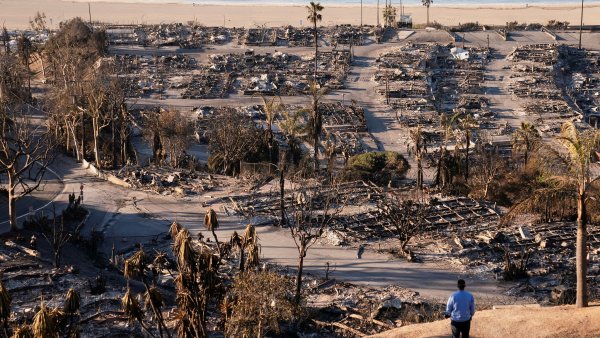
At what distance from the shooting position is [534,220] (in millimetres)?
31328

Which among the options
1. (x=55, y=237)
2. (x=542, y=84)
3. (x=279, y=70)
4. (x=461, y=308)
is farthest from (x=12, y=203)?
(x=542, y=84)

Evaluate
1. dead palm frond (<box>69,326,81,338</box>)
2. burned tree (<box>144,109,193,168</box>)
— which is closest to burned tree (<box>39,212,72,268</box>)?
dead palm frond (<box>69,326,81,338</box>)

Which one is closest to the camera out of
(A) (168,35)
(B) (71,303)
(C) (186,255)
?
(B) (71,303)

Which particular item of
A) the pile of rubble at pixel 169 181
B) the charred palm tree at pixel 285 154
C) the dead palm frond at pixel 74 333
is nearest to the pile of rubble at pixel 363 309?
the charred palm tree at pixel 285 154

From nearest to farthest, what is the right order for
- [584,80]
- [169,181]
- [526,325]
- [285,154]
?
1. [526,325]
2. [169,181]
3. [285,154]
4. [584,80]

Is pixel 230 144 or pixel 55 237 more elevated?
pixel 230 144

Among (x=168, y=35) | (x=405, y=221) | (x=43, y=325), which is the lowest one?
(x=405, y=221)

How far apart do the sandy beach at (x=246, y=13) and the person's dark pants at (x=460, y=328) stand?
75.9 meters

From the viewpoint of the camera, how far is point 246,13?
339 feet

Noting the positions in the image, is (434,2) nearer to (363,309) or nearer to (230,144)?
(230,144)

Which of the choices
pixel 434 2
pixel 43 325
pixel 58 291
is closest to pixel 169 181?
pixel 58 291

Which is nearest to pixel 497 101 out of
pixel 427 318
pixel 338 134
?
pixel 338 134

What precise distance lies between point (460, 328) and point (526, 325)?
2279mm

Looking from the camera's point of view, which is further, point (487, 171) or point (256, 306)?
point (487, 171)
